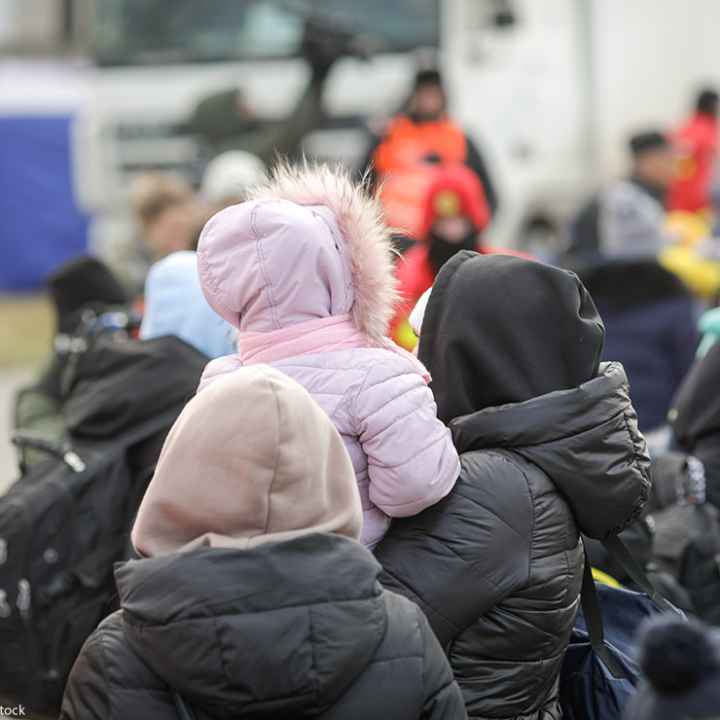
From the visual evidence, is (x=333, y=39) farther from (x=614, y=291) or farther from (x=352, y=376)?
(x=352, y=376)

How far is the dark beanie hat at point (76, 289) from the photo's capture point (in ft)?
20.0

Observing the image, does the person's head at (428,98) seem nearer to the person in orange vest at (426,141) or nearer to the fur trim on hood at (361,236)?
the person in orange vest at (426,141)

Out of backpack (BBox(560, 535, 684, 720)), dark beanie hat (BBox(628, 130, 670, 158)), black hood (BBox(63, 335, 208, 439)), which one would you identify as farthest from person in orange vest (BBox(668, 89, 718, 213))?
backpack (BBox(560, 535, 684, 720))

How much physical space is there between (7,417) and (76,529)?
6.60 meters

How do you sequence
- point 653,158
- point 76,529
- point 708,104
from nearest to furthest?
point 76,529
point 653,158
point 708,104

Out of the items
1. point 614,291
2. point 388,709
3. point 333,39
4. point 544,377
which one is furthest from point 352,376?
point 333,39

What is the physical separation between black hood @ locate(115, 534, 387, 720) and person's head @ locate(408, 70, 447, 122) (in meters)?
7.37

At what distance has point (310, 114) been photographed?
10102 millimetres

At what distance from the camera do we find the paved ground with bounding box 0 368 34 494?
8.70m

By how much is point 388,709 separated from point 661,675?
0.57 metres

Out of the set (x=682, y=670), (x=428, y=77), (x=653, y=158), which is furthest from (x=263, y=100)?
(x=682, y=670)

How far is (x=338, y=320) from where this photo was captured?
Answer: 3076 millimetres

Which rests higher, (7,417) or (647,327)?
(647,327)

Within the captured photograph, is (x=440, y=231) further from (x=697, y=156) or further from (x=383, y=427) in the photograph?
(x=697, y=156)
